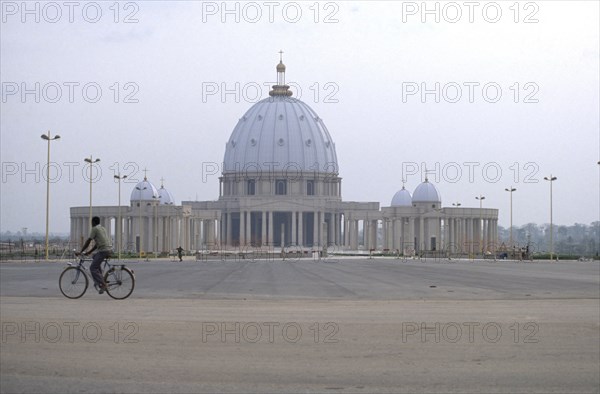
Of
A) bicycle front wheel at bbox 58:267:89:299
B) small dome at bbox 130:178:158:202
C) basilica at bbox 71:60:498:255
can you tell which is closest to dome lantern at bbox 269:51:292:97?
basilica at bbox 71:60:498:255

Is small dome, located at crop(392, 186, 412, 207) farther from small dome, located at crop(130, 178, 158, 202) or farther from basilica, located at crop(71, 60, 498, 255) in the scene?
small dome, located at crop(130, 178, 158, 202)

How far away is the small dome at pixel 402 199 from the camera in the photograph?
148 meters

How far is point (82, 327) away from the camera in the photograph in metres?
15.1

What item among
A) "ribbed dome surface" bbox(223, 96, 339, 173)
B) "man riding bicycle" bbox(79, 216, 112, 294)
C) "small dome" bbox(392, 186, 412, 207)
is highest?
"ribbed dome surface" bbox(223, 96, 339, 173)

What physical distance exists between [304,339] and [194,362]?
7.66 feet

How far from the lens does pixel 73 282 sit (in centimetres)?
2083

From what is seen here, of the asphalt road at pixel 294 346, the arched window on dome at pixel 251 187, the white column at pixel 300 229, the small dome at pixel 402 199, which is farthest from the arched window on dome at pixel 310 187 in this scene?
the asphalt road at pixel 294 346

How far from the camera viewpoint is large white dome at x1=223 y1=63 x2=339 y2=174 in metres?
157

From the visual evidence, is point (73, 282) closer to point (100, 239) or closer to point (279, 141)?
point (100, 239)

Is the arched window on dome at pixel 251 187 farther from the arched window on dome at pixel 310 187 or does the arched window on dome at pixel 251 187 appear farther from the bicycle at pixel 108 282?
the bicycle at pixel 108 282

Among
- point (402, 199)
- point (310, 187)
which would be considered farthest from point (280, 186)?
point (402, 199)

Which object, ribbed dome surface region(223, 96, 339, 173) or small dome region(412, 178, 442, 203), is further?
ribbed dome surface region(223, 96, 339, 173)

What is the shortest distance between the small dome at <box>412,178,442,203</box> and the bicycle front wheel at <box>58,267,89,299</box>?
411ft

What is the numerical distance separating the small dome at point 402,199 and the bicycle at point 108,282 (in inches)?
5024
